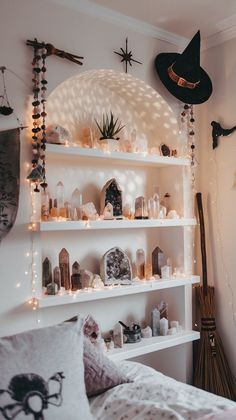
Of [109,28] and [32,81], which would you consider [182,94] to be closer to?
[109,28]

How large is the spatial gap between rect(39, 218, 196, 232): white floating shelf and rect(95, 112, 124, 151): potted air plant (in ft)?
1.62

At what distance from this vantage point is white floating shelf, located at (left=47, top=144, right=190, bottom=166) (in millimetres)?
2371

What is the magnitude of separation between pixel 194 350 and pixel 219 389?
1.05ft

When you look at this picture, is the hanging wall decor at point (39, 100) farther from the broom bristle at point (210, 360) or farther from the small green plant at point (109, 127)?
the broom bristle at point (210, 360)

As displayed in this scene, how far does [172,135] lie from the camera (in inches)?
119

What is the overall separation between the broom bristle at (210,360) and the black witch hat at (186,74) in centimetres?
142

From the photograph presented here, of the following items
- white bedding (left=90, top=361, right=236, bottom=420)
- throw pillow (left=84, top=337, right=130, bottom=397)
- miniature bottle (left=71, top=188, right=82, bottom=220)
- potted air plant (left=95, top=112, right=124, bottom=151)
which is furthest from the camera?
potted air plant (left=95, top=112, right=124, bottom=151)

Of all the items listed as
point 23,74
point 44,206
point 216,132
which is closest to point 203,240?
point 216,132

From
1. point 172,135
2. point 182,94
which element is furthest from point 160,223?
point 182,94

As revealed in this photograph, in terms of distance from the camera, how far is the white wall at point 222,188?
9.72 feet

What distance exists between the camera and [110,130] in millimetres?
2742

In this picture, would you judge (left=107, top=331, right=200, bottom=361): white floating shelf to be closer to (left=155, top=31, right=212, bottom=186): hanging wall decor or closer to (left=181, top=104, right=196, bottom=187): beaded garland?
(left=181, top=104, right=196, bottom=187): beaded garland

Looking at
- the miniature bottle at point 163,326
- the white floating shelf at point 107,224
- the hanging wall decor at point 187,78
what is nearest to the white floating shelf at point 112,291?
the miniature bottle at point 163,326

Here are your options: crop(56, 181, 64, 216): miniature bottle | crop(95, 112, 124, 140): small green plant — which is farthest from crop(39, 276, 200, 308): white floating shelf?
crop(95, 112, 124, 140): small green plant
